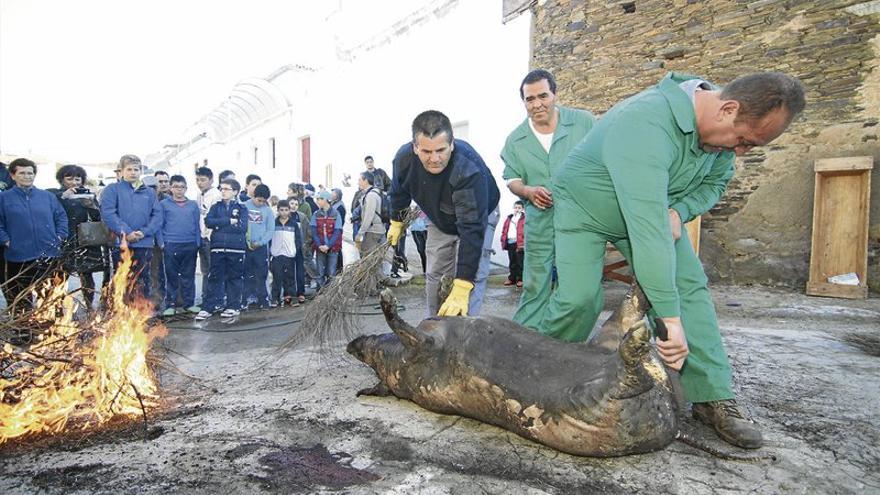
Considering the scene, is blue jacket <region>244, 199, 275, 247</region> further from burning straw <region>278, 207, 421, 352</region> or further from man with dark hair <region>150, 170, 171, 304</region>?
burning straw <region>278, 207, 421, 352</region>

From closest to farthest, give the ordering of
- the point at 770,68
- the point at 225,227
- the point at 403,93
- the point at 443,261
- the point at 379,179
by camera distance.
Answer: the point at 443,261
the point at 225,227
the point at 770,68
the point at 379,179
the point at 403,93

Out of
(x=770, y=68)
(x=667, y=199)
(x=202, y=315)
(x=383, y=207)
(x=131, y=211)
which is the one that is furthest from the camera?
(x=383, y=207)

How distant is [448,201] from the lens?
3.58 meters

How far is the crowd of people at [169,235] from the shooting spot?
4922 millimetres

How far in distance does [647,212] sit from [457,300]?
135cm

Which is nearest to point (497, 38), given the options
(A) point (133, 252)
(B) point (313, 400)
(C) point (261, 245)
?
(C) point (261, 245)

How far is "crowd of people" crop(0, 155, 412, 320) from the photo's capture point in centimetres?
492

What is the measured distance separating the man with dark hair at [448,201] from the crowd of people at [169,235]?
234 centimetres

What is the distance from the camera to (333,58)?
1560 centimetres

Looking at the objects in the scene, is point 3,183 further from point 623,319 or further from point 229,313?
point 623,319

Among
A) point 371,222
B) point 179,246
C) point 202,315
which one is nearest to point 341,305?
point 202,315

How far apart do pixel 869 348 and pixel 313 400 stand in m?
4.30

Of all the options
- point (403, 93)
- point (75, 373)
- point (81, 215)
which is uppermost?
point (403, 93)

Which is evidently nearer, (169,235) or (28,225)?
(28,225)
